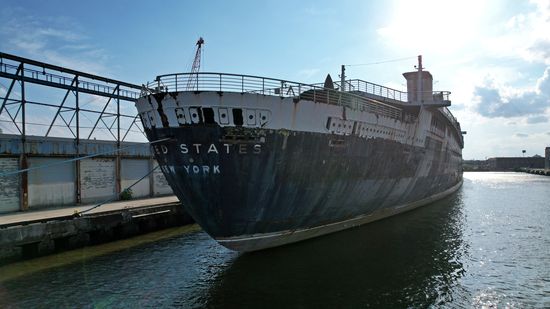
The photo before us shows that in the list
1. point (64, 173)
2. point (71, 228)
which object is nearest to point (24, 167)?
point (64, 173)

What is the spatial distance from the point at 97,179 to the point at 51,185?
3.50 metres

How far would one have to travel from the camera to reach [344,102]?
1633 cm

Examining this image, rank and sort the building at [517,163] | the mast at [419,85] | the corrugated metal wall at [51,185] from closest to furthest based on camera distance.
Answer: the corrugated metal wall at [51,185] → the mast at [419,85] → the building at [517,163]

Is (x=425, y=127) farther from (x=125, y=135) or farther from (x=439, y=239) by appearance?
(x=125, y=135)

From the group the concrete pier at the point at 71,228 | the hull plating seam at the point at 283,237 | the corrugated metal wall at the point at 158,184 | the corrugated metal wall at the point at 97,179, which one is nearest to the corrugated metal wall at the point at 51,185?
the corrugated metal wall at the point at 97,179

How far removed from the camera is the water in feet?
34.8

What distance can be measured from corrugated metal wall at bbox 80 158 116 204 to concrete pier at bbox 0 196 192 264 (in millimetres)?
4917

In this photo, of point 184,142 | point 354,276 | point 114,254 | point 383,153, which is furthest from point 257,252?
point 383,153

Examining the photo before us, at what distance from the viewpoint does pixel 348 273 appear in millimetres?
12656

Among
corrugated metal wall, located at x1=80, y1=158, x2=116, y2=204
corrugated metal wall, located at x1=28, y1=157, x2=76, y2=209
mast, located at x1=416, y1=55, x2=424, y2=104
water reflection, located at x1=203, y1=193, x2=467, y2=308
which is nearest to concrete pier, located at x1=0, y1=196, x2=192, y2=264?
corrugated metal wall, located at x1=28, y1=157, x2=76, y2=209

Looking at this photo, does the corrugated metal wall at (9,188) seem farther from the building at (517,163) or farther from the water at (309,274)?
the building at (517,163)

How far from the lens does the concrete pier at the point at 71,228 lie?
14906 mm

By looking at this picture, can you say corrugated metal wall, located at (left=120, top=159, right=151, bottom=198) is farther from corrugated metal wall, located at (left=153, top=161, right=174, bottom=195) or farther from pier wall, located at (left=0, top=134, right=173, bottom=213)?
corrugated metal wall, located at (left=153, top=161, right=174, bottom=195)

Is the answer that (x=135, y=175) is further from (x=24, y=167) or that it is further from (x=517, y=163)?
(x=517, y=163)
